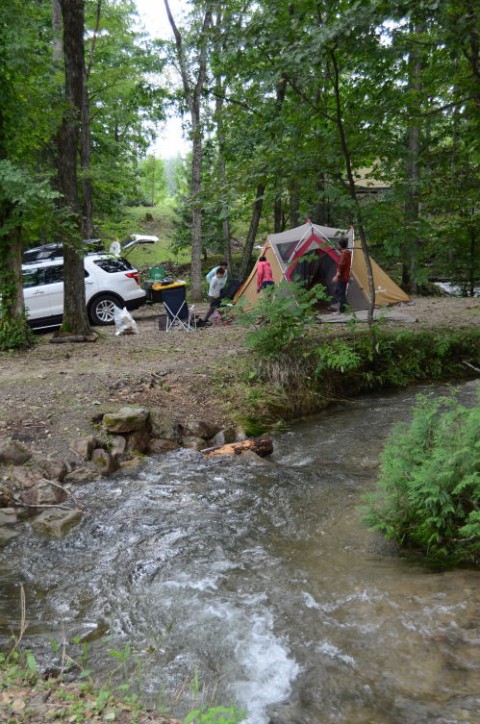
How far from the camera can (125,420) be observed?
6.38m

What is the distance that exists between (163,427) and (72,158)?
19.0ft

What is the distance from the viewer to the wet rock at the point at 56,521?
4.66 metres

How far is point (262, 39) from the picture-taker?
25.3 feet

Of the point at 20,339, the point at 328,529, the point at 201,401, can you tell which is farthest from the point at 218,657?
the point at 20,339

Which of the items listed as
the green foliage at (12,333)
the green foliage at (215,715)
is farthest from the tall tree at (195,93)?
the green foliage at (215,715)

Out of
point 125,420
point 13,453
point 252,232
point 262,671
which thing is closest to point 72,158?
point 125,420

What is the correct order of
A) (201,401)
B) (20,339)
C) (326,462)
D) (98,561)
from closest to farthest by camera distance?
(98,561) < (326,462) < (201,401) < (20,339)

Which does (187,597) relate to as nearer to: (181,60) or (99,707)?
(99,707)

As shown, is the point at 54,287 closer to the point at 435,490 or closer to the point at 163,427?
the point at 163,427

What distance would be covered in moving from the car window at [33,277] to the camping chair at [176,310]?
284 cm

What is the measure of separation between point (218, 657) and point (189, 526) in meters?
1.68

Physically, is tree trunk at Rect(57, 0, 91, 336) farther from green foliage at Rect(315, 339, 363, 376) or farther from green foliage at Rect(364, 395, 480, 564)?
green foliage at Rect(364, 395, 480, 564)

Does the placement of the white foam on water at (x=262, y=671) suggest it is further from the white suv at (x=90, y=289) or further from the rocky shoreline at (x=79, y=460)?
the white suv at (x=90, y=289)

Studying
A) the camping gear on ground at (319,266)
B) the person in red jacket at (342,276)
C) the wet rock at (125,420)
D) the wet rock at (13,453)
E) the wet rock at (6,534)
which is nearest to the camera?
the wet rock at (6,534)
